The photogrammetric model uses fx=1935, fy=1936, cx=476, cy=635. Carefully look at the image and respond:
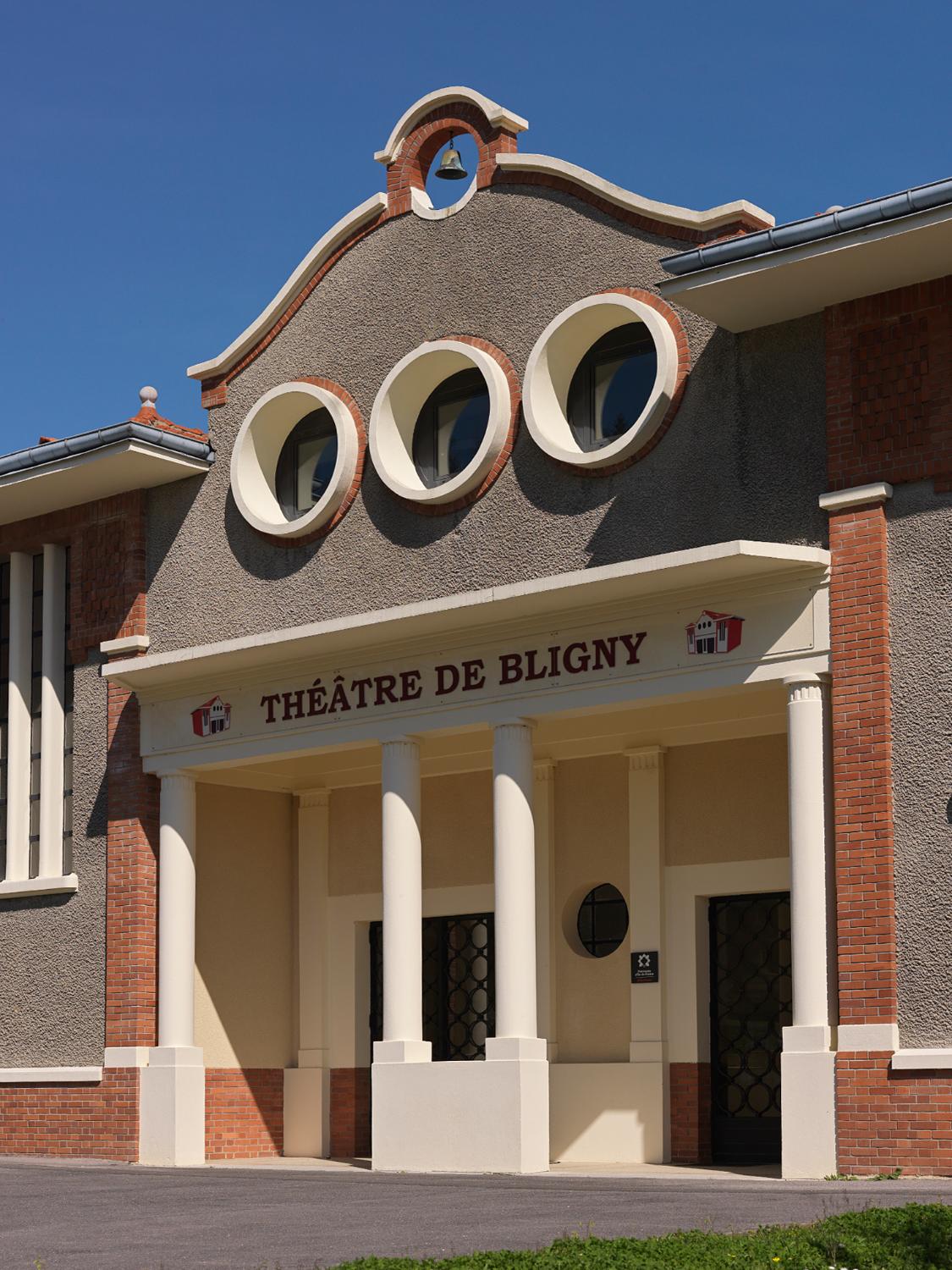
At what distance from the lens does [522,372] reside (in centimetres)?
1777

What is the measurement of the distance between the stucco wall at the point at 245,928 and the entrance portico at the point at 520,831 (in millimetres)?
166

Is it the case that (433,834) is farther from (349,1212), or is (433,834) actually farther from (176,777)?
(349,1212)

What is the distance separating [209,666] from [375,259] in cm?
438

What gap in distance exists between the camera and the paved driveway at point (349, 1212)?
9969 mm

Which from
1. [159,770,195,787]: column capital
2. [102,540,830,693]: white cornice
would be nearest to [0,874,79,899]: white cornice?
[159,770,195,787]: column capital

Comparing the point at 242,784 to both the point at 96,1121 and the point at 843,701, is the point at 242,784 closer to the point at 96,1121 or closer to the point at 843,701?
the point at 96,1121

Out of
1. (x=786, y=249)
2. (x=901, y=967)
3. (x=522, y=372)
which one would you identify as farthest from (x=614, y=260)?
(x=901, y=967)

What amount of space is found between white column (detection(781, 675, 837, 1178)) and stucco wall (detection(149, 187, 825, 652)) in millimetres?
1551

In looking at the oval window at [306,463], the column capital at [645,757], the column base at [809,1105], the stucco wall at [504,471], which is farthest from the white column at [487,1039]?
the oval window at [306,463]

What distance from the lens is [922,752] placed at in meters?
14.8

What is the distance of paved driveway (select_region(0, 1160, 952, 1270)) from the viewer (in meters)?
9.97

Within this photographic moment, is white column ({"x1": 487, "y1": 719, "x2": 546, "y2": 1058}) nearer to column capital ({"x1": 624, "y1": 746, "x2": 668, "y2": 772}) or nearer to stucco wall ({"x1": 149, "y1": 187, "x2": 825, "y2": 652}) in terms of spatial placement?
stucco wall ({"x1": 149, "y1": 187, "x2": 825, "y2": 652})

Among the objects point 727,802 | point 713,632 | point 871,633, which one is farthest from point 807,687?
point 727,802

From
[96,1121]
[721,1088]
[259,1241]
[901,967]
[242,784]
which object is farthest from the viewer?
[242,784]
